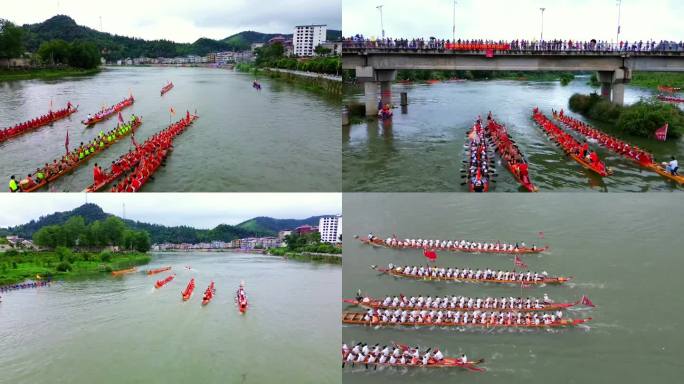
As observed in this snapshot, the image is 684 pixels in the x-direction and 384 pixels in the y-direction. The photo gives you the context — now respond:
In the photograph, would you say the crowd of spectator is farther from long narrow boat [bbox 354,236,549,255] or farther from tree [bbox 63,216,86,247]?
tree [bbox 63,216,86,247]

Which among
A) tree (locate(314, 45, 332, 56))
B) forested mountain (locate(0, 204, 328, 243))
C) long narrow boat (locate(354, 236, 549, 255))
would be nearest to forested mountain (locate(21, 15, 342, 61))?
tree (locate(314, 45, 332, 56))

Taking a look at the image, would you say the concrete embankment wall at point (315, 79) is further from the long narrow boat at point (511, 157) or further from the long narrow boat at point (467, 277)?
the long narrow boat at point (467, 277)

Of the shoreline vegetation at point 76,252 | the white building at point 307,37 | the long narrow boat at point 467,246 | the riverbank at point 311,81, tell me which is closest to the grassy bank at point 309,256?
the shoreline vegetation at point 76,252

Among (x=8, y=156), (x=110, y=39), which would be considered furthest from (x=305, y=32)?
(x=8, y=156)

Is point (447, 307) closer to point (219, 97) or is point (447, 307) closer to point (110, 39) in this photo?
point (219, 97)

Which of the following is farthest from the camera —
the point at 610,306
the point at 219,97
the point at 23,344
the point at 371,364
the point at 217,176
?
the point at 219,97

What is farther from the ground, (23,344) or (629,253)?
(629,253)
